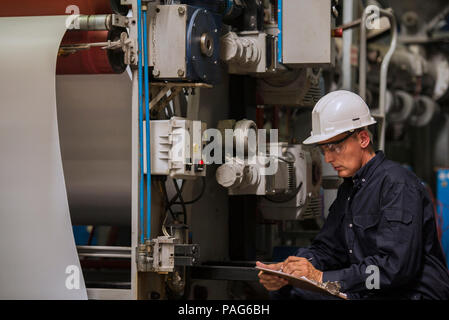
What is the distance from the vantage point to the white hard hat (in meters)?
3.07

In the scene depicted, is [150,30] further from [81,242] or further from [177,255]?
[81,242]

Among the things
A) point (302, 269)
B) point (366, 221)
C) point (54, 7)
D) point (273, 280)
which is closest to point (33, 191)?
point (54, 7)

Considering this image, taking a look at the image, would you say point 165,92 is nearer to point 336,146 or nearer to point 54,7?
point 54,7

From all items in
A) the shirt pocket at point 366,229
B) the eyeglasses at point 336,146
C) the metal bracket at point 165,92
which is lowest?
the shirt pocket at point 366,229

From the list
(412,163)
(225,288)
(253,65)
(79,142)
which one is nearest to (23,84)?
(79,142)

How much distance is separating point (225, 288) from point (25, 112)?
5.02 ft

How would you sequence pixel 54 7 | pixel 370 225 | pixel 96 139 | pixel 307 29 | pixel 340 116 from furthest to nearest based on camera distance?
pixel 96 139
pixel 307 29
pixel 54 7
pixel 340 116
pixel 370 225

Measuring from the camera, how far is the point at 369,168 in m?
3.03

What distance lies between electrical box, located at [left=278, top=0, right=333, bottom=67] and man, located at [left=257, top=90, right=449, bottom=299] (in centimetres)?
42

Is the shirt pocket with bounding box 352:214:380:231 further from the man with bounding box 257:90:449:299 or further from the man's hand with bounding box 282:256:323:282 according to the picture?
the man's hand with bounding box 282:256:323:282

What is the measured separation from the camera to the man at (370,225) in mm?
2812

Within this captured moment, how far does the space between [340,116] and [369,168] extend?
9.4 inches

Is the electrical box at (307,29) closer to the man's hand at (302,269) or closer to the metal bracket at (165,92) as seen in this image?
the metal bracket at (165,92)

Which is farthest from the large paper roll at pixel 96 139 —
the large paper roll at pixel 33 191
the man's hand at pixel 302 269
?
the man's hand at pixel 302 269
